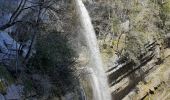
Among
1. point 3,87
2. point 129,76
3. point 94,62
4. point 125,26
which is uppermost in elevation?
point 125,26

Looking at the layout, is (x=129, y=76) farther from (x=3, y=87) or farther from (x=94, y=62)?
(x=3, y=87)

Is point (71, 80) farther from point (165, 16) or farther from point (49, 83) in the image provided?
point (165, 16)

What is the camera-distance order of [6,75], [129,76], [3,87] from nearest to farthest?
[3,87], [6,75], [129,76]

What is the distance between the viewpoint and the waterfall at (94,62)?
41.9ft

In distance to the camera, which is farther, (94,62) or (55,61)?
(94,62)

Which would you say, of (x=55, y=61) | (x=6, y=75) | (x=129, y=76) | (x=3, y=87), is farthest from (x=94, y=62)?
(x=3, y=87)

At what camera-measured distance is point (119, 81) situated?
14.4 meters

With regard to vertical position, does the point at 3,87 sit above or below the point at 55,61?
below

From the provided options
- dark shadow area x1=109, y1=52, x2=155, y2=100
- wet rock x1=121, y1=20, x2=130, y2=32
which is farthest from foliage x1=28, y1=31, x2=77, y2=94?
wet rock x1=121, y1=20, x2=130, y2=32

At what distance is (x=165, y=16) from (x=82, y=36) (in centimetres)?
619

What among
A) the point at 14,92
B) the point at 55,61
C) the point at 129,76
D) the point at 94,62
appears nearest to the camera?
the point at 14,92

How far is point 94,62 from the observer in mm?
13133

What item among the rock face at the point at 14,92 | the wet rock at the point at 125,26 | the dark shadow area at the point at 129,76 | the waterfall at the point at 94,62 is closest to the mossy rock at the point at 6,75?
the rock face at the point at 14,92

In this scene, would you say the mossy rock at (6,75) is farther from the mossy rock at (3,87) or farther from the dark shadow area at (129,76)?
the dark shadow area at (129,76)
